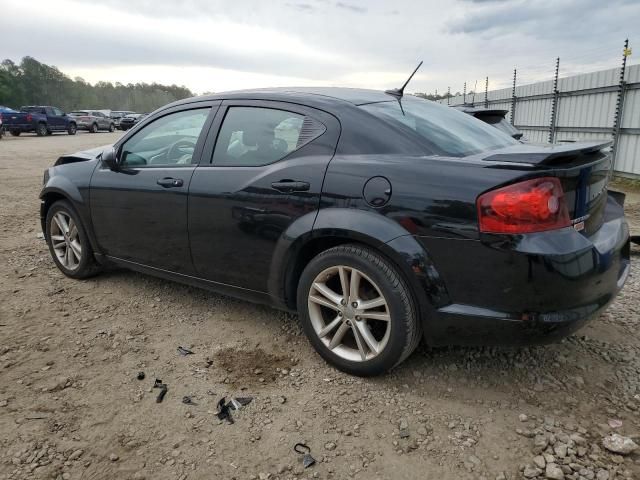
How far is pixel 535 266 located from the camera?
2.11 meters


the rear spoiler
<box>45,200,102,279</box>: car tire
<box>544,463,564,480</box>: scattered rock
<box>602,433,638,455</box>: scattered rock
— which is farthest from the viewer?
<box>45,200,102,279</box>: car tire

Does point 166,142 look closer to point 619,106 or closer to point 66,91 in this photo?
point 619,106

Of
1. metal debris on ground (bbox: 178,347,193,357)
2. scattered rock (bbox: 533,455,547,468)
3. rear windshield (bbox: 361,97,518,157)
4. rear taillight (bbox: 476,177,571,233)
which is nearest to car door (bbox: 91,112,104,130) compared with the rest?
metal debris on ground (bbox: 178,347,193,357)

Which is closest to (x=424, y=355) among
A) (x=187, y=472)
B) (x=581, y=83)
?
(x=187, y=472)

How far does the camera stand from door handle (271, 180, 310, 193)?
271 cm

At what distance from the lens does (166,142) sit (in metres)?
3.60

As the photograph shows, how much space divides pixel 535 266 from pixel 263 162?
166 cm

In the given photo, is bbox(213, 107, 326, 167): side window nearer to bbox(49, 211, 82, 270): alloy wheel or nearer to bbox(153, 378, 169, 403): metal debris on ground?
bbox(153, 378, 169, 403): metal debris on ground

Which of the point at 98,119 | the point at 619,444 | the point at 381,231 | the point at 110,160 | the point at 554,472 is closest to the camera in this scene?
the point at 554,472

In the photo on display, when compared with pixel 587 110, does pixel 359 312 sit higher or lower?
lower

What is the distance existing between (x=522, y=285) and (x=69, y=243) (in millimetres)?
3813

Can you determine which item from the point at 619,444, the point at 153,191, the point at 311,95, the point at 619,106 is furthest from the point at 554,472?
the point at 619,106

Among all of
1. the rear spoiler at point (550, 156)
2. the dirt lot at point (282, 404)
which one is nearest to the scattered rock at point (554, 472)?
the dirt lot at point (282, 404)

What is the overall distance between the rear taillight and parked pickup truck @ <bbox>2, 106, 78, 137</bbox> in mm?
29537
